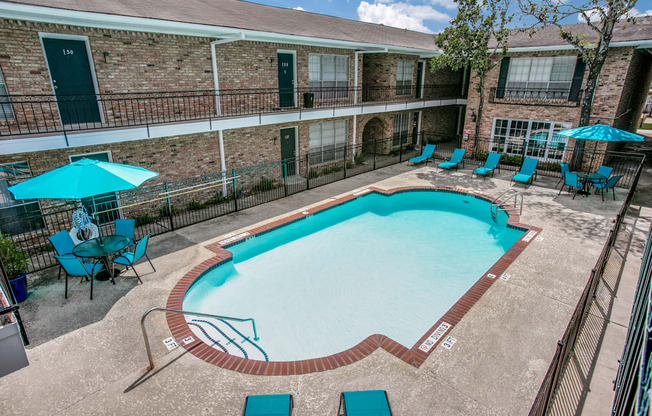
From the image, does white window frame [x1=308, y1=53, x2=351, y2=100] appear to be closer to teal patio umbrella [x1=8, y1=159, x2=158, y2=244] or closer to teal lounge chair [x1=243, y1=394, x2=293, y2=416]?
teal patio umbrella [x1=8, y1=159, x2=158, y2=244]

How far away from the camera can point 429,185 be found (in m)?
15.0

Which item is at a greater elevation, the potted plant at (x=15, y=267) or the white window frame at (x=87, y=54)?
the white window frame at (x=87, y=54)

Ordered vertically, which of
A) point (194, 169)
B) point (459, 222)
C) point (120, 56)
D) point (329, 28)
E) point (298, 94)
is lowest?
point (459, 222)

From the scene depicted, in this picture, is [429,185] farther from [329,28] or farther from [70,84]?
[70,84]

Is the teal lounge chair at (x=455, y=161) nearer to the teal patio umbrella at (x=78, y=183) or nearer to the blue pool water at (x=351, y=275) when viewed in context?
the blue pool water at (x=351, y=275)

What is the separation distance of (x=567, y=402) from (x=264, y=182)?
12.2 m

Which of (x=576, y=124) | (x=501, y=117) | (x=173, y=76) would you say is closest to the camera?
(x=173, y=76)

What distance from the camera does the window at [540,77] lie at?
1738cm

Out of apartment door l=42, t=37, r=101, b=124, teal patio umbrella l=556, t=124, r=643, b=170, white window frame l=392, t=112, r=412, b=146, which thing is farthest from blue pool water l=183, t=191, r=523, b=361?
white window frame l=392, t=112, r=412, b=146

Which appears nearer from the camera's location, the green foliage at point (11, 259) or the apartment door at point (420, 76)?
the green foliage at point (11, 259)

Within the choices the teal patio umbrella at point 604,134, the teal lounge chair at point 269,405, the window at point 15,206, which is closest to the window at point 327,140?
the teal patio umbrella at point 604,134

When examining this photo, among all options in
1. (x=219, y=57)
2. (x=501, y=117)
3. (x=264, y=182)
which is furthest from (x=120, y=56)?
(x=501, y=117)

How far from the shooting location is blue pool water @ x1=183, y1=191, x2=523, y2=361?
7.42 m

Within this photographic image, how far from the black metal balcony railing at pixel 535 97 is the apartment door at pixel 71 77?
18019mm
